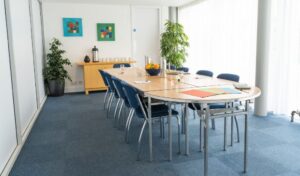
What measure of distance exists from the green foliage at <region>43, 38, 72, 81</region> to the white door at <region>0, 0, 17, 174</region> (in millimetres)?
3460

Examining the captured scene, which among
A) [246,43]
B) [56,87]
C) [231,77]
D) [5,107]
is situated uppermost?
[246,43]

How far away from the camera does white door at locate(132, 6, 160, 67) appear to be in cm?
768

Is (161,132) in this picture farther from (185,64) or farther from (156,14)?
(156,14)

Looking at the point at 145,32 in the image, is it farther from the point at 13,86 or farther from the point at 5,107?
the point at 5,107

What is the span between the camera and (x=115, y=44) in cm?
748

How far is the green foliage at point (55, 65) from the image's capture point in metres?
6.40

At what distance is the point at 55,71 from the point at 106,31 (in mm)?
1889

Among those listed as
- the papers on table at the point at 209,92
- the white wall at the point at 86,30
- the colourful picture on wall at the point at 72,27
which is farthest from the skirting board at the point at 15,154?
the colourful picture on wall at the point at 72,27

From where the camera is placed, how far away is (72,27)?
7.01m

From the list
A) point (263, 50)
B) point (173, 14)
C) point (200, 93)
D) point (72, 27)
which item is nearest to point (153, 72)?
point (200, 93)

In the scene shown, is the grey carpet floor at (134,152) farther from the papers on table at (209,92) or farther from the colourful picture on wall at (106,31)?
the colourful picture on wall at (106,31)

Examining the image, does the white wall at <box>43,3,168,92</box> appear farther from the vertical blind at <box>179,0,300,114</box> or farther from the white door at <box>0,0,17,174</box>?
the white door at <box>0,0,17,174</box>

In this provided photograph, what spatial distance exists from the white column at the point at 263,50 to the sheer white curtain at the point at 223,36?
0.40 meters

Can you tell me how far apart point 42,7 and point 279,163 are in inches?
257
